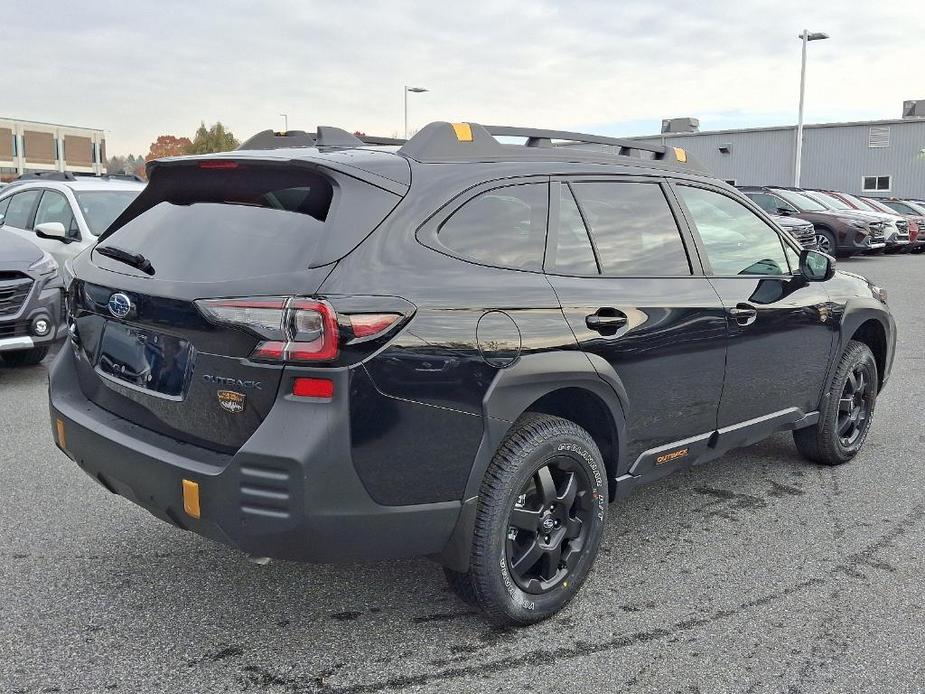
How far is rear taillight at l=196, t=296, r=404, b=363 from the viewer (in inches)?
101

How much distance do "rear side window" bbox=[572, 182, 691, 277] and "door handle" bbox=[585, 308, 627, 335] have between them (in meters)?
0.19

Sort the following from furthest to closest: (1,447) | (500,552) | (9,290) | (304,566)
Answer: (9,290) → (1,447) → (304,566) → (500,552)

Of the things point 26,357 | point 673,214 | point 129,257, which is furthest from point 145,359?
point 26,357

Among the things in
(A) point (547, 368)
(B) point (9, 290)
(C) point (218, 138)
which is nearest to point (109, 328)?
(A) point (547, 368)

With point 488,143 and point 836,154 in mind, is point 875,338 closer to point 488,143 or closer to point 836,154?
point 488,143

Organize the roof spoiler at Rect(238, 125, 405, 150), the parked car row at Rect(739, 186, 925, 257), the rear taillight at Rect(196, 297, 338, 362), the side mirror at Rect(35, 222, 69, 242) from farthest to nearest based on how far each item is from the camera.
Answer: the parked car row at Rect(739, 186, 925, 257)
the side mirror at Rect(35, 222, 69, 242)
the roof spoiler at Rect(238, 125, 405, 150)
the rear taillight at Rect(196, 297, 338, 362)

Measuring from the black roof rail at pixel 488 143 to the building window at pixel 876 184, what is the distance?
4029cm

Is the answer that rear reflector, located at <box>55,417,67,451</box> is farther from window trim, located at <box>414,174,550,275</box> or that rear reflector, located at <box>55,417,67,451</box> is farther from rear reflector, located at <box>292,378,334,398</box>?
window trim, located at <box>414,174,550,275</box>

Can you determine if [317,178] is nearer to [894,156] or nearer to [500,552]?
[500,552]

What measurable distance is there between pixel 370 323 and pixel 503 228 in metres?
0.78

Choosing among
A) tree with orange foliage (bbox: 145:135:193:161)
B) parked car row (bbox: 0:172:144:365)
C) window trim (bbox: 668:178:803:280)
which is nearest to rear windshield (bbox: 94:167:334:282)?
window trim (bbox: 668:178:803:280)

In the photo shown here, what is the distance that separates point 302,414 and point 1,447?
141 inches

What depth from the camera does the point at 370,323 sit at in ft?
8.60

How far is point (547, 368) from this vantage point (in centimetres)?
304
